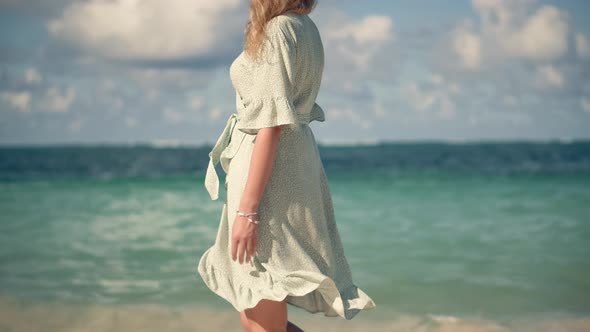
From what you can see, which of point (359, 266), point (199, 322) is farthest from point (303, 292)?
point (359, 266)

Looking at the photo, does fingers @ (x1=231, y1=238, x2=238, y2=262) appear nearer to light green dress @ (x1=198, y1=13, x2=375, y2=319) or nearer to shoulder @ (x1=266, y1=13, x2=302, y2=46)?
light green dress @ (x1=198, y1=13, x2=375, y2=319)

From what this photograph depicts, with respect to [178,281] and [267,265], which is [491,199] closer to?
[178,281]

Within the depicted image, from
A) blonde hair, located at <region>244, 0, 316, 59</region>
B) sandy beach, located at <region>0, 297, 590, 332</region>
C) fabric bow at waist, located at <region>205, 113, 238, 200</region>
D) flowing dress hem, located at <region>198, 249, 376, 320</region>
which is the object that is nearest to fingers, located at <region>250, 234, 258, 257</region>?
flowing dress hem, located at <region>198, 249, 376, 320</region>

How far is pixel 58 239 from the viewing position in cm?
868

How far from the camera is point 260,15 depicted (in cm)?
211

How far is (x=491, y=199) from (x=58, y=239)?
384 inches

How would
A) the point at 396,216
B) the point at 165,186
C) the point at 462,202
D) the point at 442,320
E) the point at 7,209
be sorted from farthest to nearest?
1. the point at 165,186
2. the point at 462,202
3. the point at 7,209
4. the point at 396,216
5. the point at 442,320

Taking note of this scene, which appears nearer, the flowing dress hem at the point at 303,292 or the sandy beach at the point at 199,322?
the flowing dress hem at the point at 303,292

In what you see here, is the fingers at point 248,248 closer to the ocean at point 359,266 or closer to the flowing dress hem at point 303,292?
the flowing dress hem at point 303,292

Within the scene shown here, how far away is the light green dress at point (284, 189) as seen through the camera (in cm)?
204

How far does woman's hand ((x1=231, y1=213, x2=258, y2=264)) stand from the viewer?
2.06 m

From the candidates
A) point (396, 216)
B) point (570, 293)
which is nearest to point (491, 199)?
point (396, 216)

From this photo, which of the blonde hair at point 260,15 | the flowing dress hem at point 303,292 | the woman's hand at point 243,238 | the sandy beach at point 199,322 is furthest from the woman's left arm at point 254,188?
the sandy beach at point 199,322

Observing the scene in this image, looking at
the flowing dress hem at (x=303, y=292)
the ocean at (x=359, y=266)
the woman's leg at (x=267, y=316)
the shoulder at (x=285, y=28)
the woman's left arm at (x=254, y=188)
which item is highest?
the shoulder at (x=285, y=28)
